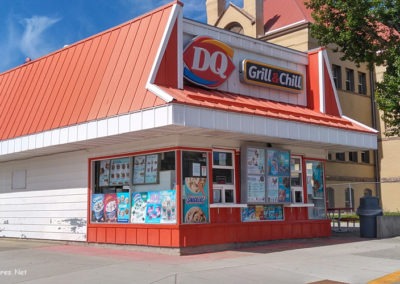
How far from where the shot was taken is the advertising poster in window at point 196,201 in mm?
12975

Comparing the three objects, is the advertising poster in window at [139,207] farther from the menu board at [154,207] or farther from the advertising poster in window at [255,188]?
the advertising poster in window at [255,188]

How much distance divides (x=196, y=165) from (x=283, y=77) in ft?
15.6

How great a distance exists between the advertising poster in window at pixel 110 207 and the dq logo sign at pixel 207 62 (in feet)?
13.5

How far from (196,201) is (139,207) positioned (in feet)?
5.53

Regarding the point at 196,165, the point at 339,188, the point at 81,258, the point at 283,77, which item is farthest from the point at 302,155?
the point at 339,188

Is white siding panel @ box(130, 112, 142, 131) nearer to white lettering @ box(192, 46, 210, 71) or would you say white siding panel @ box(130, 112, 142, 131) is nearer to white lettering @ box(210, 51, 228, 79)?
white lettering @ box(192, 46, 210, 71)

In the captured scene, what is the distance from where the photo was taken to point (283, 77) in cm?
1614

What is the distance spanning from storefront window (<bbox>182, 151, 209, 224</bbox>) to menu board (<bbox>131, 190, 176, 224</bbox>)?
0.34 metres

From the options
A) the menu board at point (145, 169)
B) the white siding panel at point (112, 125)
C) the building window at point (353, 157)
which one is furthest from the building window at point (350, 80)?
the white siding panel at point (112, 125)

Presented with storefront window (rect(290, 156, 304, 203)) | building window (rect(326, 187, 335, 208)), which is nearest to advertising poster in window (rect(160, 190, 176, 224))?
storefront window (rect(290, 156, 304, 203))

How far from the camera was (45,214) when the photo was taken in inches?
655

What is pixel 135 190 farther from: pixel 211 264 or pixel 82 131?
pixel 211 264

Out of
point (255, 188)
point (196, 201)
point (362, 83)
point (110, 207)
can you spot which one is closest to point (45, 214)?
point (110, 207)

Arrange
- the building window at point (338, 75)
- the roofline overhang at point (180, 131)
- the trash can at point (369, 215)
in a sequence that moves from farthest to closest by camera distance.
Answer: the building window at point (338, 75) < the trash can at point (369, 215) < the roofline overhang at point (180, 131)
